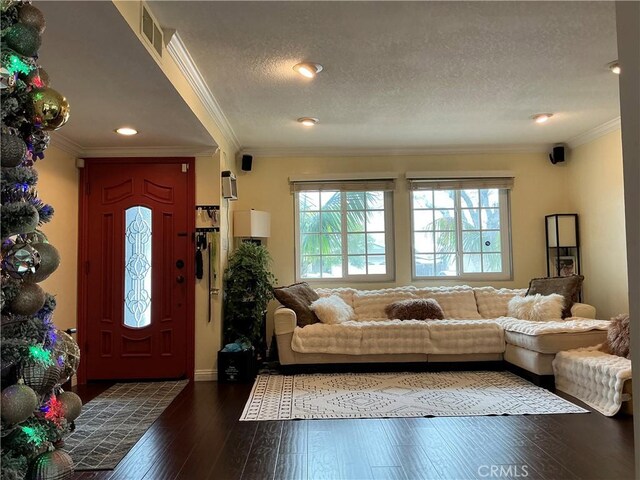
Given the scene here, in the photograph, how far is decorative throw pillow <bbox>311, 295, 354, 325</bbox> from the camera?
449 centimetres

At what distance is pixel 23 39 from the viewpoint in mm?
1102

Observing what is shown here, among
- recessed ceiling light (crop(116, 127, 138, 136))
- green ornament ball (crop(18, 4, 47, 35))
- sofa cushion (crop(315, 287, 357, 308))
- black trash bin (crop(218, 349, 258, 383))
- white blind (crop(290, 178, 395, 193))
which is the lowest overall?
black trash bin (crop(218, 349, 258, 383))

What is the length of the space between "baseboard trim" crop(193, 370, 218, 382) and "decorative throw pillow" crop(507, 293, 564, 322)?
312 centimetres

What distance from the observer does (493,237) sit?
561 cm

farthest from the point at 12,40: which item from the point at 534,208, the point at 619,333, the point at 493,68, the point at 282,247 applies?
the point at 534,208

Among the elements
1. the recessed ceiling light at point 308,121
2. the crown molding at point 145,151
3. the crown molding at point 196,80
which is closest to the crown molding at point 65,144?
the crown molding at point 145,151

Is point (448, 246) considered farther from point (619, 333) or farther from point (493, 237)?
point (619, 333)

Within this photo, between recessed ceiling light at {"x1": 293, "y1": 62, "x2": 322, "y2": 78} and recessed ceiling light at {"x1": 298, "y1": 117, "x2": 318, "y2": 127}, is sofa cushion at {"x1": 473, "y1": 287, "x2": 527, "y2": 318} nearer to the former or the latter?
recessed ceiling light at {"x1": 298, "y1": 117, "x2": 318, "y2": 127}

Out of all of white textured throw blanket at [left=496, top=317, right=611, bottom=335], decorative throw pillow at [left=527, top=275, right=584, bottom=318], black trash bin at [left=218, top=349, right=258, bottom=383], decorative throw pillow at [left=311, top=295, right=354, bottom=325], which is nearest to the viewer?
white textured throw blanket at [left=496, top=317, right=611, bottom=335]

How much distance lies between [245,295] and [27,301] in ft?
11.1

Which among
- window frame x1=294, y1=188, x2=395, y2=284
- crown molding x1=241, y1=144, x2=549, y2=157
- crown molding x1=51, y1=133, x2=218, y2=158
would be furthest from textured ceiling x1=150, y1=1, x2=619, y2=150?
window frame x1=294, y1=188, x2=395, y2=284

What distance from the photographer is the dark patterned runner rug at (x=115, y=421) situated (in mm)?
2566

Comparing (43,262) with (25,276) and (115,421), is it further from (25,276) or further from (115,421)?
(115,421)

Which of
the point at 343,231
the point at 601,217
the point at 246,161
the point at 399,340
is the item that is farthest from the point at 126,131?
the point at 601,217
